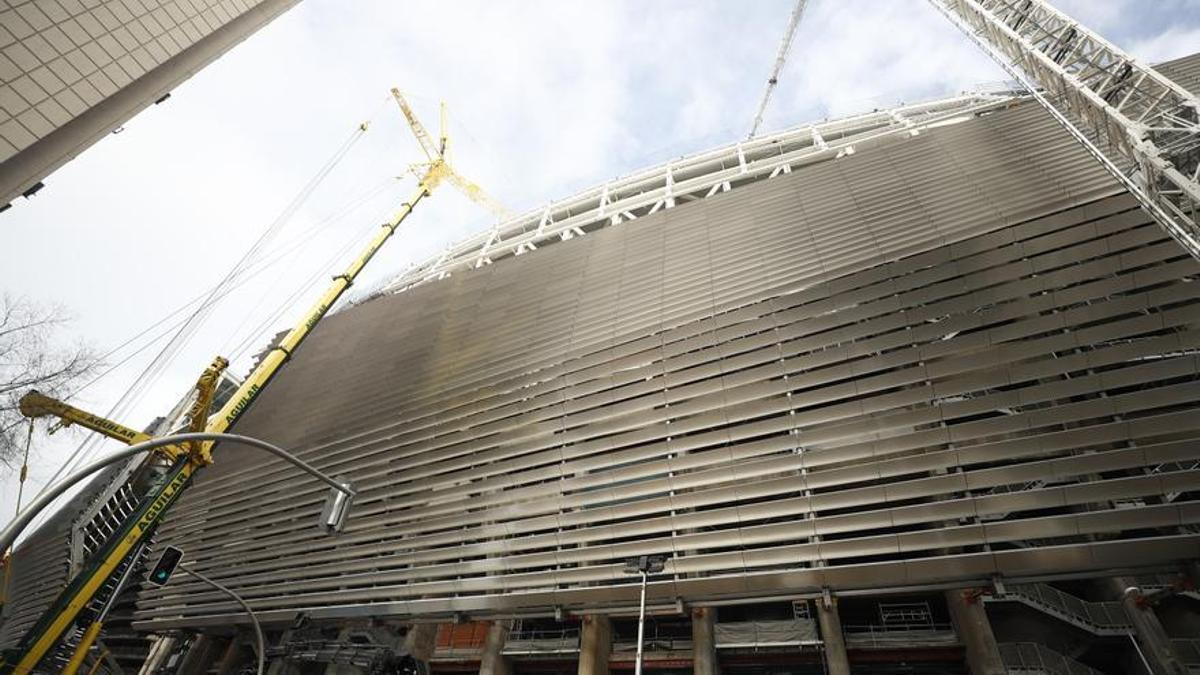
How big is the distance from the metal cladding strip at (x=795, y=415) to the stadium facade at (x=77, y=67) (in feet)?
35.7

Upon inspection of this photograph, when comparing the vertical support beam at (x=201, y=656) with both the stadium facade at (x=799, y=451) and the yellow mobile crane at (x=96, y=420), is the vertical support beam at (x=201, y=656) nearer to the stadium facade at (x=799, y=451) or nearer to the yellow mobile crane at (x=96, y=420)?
the stadium facade at (x=799, y=451)

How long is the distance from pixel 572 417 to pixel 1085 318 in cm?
1107

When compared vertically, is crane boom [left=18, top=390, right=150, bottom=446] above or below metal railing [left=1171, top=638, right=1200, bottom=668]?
above

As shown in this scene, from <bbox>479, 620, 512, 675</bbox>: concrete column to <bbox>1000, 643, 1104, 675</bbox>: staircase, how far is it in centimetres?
1293

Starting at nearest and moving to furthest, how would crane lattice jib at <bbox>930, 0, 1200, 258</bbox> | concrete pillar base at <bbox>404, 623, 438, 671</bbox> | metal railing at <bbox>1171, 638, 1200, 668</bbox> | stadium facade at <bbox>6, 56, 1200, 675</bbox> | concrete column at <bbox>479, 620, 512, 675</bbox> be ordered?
stadium facade at <bbox>6, 56, 1200, 675</bbox>
crane lattice jib at <bbox>930, 0, 1200, 258</bbox>
metal railing at <bbox>1171, 638, 1200, 668</bbox>
concrete column at <bbox>479, 620, 512, 675</bbox>
concrete pillar base at <bbox>404, 623, 438, 671</bbox>

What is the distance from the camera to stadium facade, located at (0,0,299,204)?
8789 mm

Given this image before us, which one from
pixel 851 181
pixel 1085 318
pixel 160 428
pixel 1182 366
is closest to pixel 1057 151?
pixel 851 181

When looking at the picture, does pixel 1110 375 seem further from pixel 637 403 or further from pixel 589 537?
pixel 589 537

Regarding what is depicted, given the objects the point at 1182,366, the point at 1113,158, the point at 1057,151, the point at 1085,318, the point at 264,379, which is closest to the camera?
the point at 1182,366

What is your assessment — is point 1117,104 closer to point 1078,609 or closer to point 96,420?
point 1078,609

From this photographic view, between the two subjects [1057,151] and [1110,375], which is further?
Result: [1057,151]

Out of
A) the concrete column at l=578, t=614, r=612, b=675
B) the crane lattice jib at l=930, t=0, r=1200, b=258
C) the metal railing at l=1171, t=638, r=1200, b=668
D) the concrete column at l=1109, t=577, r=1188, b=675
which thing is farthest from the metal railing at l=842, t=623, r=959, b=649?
the crane lattice jib at l=930, t=0, r=1200, b=258

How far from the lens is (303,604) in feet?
49.1

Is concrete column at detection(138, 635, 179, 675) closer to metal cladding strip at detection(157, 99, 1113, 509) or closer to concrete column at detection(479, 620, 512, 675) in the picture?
metal cladding strip at detection(157, 99, 1113, 509)
